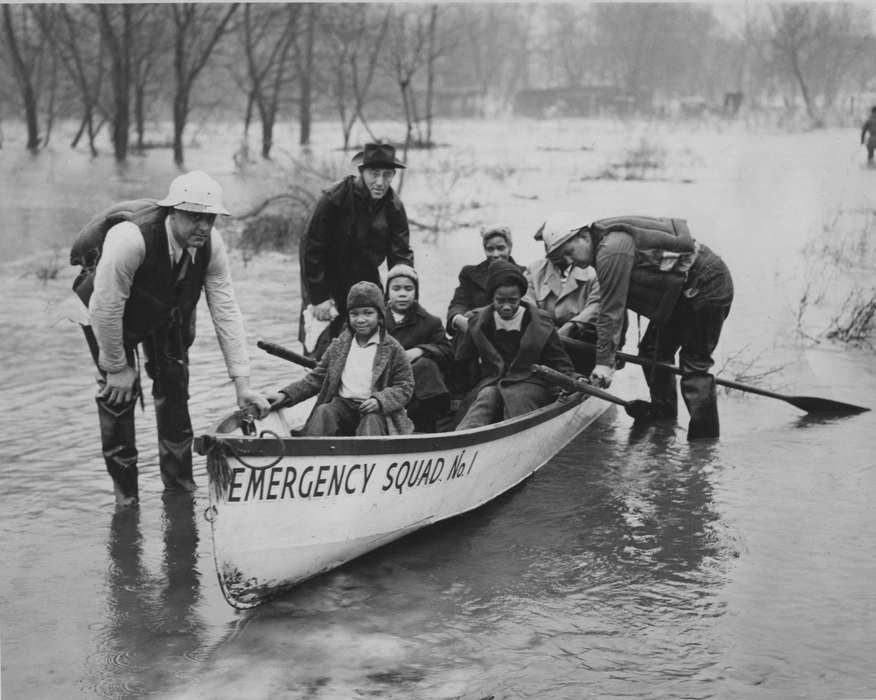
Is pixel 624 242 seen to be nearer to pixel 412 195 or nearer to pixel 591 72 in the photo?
pixel 412 195

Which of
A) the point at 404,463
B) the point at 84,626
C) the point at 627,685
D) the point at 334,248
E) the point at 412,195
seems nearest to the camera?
the point at 627,685

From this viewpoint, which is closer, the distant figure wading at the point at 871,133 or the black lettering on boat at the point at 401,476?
the black lettering on boat at the point at 401,476

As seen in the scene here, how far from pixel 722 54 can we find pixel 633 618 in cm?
3136

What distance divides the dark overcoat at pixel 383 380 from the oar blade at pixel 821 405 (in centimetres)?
401

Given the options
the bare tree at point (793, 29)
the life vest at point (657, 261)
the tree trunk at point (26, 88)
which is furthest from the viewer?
the tree trunk at point (26, 88)

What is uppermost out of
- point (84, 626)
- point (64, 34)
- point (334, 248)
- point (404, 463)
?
point (64, 34)

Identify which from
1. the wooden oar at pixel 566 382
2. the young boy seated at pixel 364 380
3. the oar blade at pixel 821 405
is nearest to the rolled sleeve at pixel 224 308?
the young boy seated at pixel 364 380

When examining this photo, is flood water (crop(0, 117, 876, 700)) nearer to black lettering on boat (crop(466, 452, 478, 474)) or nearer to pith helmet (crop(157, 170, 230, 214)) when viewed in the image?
black lettering on boat (crop(466, 452, 478, 474))

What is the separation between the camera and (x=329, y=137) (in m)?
34.4

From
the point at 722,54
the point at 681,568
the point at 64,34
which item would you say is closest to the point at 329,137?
the point at 64,34

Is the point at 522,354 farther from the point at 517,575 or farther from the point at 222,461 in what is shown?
the point at 222,461

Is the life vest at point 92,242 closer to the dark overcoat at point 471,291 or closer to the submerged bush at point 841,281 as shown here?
the dark overcoat at point 471,291

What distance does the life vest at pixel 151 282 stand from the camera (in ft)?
20.7

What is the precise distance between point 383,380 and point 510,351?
1.17 m
